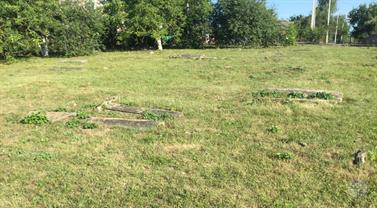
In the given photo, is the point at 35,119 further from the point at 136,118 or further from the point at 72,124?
the point at 136,118

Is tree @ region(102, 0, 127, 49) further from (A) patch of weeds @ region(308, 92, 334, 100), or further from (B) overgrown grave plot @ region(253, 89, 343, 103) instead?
(A) patch of weeds @ region(308, 92, 334, 100)

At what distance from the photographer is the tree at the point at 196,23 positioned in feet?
95.0

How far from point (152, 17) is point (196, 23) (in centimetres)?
425

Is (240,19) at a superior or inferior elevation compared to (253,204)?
superior

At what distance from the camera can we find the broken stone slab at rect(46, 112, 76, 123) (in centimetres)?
765

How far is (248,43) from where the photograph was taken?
95.7 ft

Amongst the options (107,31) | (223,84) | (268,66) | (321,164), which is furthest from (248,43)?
(321,164)

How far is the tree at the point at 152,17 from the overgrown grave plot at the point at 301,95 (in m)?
17.6

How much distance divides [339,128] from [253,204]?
3.18 m

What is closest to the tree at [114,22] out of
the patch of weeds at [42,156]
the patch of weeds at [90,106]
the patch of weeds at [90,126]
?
the patch of weeds at [90,106]

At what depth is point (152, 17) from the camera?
26.2 metres

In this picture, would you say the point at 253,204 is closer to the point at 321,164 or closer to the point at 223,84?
the point at 321,164

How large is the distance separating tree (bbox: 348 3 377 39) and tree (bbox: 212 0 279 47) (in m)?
32.2

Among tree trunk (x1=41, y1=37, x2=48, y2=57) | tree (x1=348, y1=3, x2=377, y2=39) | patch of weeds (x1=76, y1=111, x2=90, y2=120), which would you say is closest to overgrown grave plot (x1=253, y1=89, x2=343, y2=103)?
patch of weeds (x1=76, y1=111, x2=90, y2=120)
